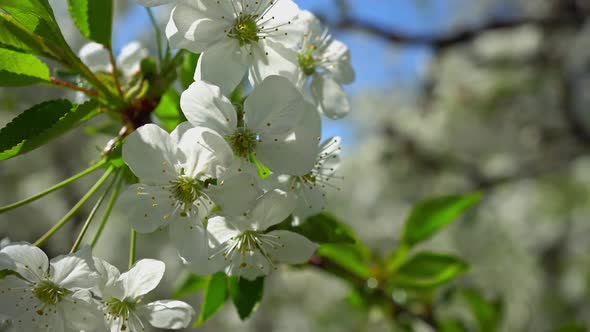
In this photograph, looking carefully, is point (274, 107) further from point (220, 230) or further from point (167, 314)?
point (167, 314)

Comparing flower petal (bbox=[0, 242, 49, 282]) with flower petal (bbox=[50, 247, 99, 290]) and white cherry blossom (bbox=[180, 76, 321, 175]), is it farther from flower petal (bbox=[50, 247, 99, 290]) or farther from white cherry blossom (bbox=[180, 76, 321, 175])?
white cherry blossom (bbox=[180, 76, 321, 175])

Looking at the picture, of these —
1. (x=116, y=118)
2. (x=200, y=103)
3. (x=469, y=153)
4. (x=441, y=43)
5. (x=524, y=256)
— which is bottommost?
(x=524, y=256)

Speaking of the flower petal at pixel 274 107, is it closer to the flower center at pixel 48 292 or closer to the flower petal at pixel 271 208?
the flower petal at pixel 271 208

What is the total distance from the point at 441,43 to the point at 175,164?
261cm

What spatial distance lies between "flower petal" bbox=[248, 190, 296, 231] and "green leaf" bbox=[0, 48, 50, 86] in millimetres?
343

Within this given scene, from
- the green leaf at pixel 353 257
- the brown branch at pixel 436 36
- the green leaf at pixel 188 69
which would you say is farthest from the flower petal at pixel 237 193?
the brown branch at pixel 436 36

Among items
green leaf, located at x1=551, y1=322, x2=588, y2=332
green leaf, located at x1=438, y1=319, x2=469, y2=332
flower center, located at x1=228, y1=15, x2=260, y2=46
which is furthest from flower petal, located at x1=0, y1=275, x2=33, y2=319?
green leaf, located at x1=551, y1=322, x2=588, y2=332

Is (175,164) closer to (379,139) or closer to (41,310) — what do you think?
(41,310)

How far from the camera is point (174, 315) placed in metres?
0.69

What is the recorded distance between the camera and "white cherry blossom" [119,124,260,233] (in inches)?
23.8

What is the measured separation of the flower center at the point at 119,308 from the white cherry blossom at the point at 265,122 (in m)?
0.24

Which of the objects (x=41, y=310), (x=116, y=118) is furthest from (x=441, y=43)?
(x=41, y=310)

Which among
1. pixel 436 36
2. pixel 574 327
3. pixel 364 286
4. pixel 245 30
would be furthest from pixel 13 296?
pixel 436 36

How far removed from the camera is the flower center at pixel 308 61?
819 millimetres
